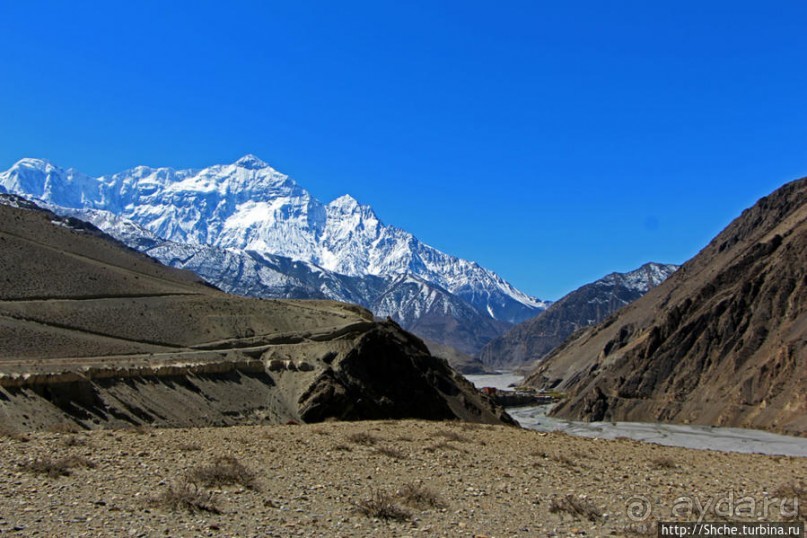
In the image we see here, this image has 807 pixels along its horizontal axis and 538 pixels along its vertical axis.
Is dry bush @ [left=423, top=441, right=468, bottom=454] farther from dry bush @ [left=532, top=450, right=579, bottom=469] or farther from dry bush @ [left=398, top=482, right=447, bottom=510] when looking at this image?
dry bush @ [left=398, top=482, right=447, bottom=510]

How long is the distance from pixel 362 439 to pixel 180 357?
92.9 feet

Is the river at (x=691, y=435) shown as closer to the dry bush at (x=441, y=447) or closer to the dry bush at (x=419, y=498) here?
the dry bush at (x=441, y=447)

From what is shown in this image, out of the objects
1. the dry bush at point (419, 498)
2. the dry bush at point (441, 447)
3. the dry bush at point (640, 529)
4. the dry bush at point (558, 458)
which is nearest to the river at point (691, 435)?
the dry bush at point (558, 458)

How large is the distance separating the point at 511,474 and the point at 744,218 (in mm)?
168072

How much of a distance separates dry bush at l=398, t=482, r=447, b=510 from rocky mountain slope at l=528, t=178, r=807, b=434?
244 ft

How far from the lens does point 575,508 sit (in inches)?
544

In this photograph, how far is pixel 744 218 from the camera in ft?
549

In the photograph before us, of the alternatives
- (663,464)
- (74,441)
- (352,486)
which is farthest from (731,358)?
(74,441)

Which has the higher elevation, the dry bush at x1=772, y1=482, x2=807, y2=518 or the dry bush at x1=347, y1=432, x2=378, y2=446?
the dry bush at x1=772, y1=482, x2=807, y2=518

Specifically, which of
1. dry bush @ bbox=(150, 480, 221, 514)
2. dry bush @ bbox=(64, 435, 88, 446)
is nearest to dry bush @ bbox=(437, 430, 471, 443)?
dry bush @ bbox=(64, 435, 88, 446)

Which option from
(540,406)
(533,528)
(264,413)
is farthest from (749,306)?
(533,528)

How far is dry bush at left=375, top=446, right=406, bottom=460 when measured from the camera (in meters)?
19.4

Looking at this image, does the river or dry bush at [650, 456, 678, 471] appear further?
the river

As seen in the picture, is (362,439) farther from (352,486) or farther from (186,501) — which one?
(186,501)
